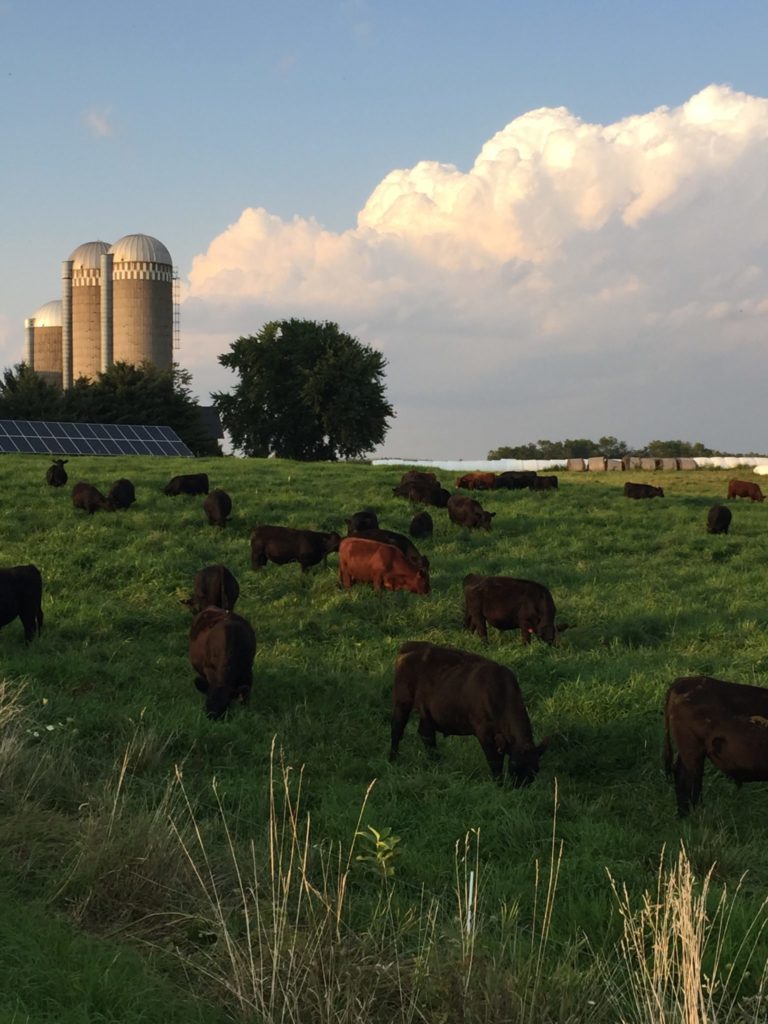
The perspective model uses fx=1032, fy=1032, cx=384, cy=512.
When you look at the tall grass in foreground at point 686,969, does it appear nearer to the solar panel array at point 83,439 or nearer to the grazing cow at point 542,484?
the grazing cow at point 542,484

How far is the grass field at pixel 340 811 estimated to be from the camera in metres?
4.61

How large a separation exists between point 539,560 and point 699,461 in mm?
44470

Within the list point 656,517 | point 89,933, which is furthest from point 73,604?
point 656,517

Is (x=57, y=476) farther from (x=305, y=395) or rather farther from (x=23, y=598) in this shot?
(x=305, y=395)

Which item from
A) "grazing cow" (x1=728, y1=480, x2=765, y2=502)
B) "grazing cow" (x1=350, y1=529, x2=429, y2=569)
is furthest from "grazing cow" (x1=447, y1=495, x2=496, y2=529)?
"grazing cow" (x1=728, y1=480, x2=765, y2=502)

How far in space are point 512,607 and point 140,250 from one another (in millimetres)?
89328

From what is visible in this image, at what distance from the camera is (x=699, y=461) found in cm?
6050

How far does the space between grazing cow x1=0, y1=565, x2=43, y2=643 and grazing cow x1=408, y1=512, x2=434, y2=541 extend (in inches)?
358

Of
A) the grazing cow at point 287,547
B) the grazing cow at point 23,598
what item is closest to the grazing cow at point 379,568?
the grazing cow at point 287,547

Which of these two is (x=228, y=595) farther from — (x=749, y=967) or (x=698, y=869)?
(x=749, y=967)

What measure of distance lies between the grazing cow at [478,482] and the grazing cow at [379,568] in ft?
42.8

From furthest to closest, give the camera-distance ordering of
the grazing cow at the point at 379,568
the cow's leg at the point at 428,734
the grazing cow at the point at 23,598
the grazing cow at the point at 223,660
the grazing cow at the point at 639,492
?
1. the grazing cow at the point at 639,492
2. the grazing cow at the point at 379,568
3. the grazing cow at the point at 23,598
4. the grazing cow at the point at 223,660
5. the cow's leg at the point at 428,734

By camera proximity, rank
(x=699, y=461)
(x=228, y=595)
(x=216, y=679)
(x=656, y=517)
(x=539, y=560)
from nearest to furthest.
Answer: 1. (x=216, y=679)
2. (x=228, y=595)
3. (x=539, y=560)
4. (x=656, y=517)
5. (x=699, y=461)

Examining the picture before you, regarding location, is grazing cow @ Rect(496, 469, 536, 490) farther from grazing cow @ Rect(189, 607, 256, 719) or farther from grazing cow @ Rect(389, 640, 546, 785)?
grazing cow @ Rect(389, 640, 546, 785)
